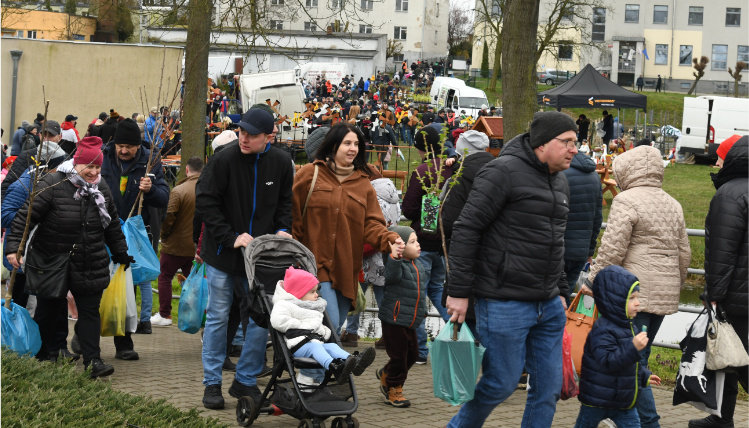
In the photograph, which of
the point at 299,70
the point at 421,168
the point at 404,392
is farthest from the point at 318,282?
the point at 299,70

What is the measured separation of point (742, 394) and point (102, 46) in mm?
22874

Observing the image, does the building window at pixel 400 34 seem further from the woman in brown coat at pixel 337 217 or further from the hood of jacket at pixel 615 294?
the hood of jacket at pixel 615 294

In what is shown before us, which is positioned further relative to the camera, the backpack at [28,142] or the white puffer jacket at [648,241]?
the backpack at [28,142]

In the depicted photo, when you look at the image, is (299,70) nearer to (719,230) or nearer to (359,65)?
(359,65)

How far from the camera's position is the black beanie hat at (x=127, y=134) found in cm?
854

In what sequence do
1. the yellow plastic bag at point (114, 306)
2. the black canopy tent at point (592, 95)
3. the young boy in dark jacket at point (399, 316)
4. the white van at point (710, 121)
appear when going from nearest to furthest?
the young boy in dark jacket at point (399, 316) → the yellow plastic bag at point (114, 306) → the black canopy tent at point (592, 95) → the white van at point (710, 121)

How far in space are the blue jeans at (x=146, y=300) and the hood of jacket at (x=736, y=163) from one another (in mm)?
5549

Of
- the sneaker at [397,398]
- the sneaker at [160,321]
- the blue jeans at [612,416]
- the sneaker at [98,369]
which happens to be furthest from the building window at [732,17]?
the blue jeans at [612,416]

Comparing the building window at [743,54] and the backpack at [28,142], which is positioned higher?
the building window at [743,54]

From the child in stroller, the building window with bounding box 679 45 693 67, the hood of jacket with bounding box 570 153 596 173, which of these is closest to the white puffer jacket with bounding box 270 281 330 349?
the child in stroller

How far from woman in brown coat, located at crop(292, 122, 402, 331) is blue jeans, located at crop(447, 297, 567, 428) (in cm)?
150

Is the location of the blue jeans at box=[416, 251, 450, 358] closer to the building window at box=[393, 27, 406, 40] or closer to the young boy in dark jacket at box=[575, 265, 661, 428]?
the young boy in dark jacket at box=[575, 265, 661, 428]

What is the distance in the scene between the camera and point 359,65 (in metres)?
63.1

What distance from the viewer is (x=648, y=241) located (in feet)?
21.5
